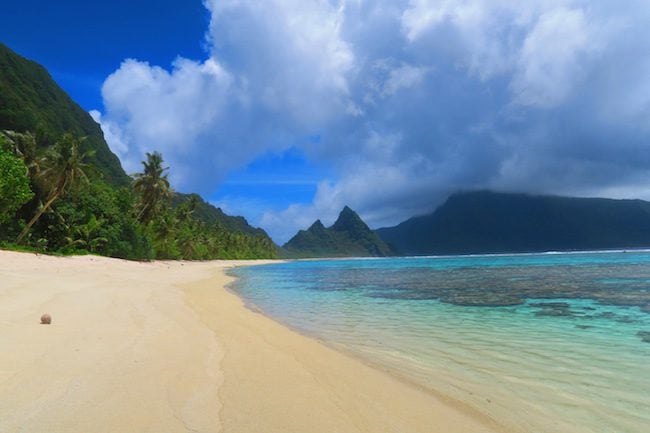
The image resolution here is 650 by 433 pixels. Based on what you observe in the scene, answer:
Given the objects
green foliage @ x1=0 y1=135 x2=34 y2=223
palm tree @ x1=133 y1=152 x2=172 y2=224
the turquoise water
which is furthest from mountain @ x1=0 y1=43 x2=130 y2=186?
the turquoise water

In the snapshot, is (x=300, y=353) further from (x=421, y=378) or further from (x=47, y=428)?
(x=47, y=428)

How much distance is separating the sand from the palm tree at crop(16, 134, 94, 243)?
128 ft

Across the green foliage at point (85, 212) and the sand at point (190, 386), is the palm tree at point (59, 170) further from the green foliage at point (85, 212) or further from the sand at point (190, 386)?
the sand at point (190, 386)

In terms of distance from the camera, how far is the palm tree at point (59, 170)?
4094 cm

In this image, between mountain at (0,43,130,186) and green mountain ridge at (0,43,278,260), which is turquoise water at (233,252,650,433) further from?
mountain at (0,43,130,186)

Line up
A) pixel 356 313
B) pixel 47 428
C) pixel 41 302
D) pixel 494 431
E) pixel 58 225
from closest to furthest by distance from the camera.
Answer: pixel 47 428 → pixel 494 431 → pixel 41 302 → pixel 356 313 → pixel 58 225

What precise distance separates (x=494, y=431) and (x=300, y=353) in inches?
149

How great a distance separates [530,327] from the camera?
10.4 m

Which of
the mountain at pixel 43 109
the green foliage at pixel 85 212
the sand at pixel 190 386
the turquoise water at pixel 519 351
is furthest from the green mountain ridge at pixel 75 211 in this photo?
the turquoise water at pixel 519 351

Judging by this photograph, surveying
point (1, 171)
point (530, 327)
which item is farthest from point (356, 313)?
point (1, 171)

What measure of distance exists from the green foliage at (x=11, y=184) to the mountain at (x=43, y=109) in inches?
2354

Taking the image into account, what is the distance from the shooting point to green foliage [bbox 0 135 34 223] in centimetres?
3194

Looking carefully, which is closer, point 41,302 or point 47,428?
point 47,428

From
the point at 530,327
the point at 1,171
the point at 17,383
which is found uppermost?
the point at 1,171
